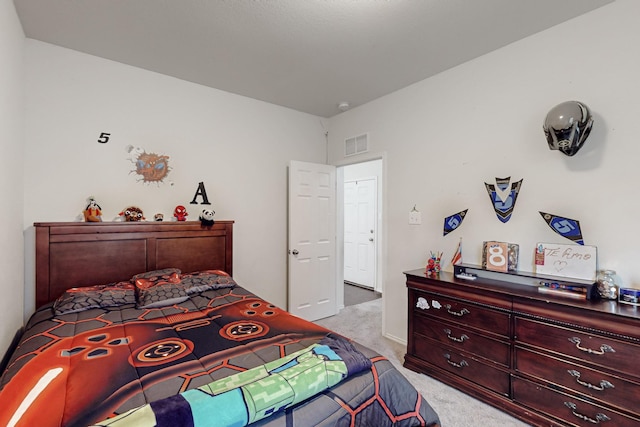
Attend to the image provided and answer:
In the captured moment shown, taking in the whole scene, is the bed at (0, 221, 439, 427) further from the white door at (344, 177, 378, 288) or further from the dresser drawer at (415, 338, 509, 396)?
the white door at (344, 177, 378, 288)

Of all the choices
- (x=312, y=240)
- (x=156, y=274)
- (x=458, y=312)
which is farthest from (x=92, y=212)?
(x=458, y=312)

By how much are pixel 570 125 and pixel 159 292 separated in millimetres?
3023

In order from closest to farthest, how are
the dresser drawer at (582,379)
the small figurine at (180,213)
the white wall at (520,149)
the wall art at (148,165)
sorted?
the dresser drawer at (582,379) → the white wall at (520,149) → the wall art at (148,165) → the small figurine at (180,213)

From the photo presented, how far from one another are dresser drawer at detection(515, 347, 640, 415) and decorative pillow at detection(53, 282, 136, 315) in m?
2.76

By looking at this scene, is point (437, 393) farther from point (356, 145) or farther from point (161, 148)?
point (161, 148)

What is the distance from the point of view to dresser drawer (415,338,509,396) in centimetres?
206

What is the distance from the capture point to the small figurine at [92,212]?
7.99 ft

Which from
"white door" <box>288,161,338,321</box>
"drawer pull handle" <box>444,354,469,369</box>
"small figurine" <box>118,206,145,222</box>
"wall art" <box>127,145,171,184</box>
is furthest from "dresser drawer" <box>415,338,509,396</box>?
"wall art" <box>127,145,171,184</box>

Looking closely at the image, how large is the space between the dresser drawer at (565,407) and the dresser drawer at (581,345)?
25cm

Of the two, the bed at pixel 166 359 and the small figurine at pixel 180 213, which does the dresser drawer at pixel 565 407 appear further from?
the small figurine at pixel 180 213

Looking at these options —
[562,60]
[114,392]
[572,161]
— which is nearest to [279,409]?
[114,392]

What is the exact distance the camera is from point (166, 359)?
1.37 metres

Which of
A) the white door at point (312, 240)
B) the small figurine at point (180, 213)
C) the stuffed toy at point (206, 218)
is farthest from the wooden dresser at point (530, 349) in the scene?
the small figurine at point (180, 213)

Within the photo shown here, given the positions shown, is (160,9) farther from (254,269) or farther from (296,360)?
(254,269)
